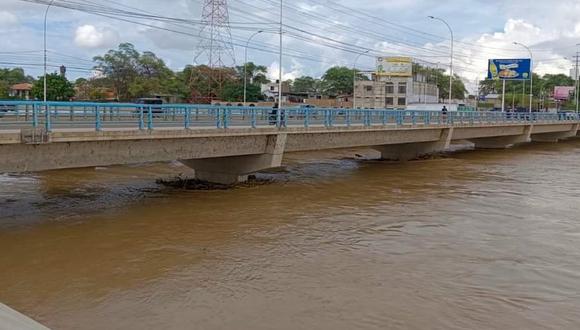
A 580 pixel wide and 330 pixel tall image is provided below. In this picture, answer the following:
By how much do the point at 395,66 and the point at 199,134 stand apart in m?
90.0

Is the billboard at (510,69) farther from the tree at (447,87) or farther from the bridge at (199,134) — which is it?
the tree at (447,87)

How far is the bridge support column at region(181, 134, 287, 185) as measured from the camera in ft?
76.3

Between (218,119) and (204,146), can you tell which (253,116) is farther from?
(204,146)

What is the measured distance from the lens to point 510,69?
7675 centimetres

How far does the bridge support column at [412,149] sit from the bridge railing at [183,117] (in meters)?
1.04

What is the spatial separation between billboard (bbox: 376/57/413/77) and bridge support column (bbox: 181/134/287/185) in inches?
3335

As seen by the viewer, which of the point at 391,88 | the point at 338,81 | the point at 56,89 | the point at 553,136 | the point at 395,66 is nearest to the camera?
the point at 56,89

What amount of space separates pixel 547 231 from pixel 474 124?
27612 millimetres

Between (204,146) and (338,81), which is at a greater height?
(338,81)

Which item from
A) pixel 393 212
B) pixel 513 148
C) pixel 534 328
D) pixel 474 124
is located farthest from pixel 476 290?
pixel 513 148

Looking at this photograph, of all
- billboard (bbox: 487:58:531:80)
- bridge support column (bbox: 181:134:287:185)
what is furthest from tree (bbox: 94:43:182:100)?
bridge support column (bbox: 181:134:287:185)

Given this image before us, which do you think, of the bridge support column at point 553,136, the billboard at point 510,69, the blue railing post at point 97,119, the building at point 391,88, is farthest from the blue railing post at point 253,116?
the building at point 391,88

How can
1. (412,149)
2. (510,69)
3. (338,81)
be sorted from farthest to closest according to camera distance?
(338,81) < (510,69) < (412,149)

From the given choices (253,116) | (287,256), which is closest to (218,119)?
(253,116)
